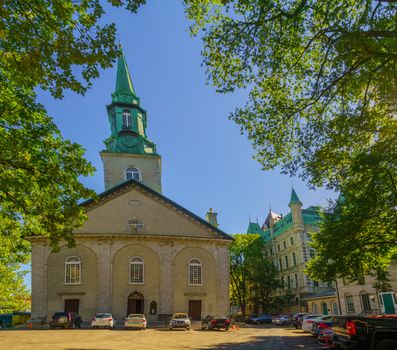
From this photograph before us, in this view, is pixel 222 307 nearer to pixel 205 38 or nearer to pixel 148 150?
pixel 148 150

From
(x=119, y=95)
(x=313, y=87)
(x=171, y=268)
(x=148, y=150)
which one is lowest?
(x=171, y=268)

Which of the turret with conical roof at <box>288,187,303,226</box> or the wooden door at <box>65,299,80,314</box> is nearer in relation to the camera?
the wooden door at <box>65,299,80,314</box>

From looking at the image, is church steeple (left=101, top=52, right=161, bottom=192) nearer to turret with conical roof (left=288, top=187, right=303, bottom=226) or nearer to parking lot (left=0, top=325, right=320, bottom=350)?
parking lot (left=0, top=325, right=320, bottom=350)

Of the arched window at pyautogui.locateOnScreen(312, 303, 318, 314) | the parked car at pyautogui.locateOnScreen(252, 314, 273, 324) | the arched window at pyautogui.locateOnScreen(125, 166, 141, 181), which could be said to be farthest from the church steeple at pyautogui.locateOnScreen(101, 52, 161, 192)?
the arched window at pyautogui.locateOnScreen(312, 303, 318, 314)

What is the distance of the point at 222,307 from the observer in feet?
122

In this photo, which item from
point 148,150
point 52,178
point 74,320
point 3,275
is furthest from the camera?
point 148,150

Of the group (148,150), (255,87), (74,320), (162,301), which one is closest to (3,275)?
(74,320)

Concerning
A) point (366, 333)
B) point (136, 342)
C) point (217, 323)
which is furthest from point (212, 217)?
point (366, 333)

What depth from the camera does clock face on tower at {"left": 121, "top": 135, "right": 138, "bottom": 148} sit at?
45906 millimetres

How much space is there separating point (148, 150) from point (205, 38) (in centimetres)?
3418

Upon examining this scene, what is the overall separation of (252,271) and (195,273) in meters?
25.1

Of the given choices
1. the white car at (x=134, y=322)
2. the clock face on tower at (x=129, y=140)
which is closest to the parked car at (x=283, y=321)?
the white car at (x=134, y=322)

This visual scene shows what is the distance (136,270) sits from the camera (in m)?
36.3

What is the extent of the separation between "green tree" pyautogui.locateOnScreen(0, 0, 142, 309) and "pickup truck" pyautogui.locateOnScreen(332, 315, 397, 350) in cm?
822
